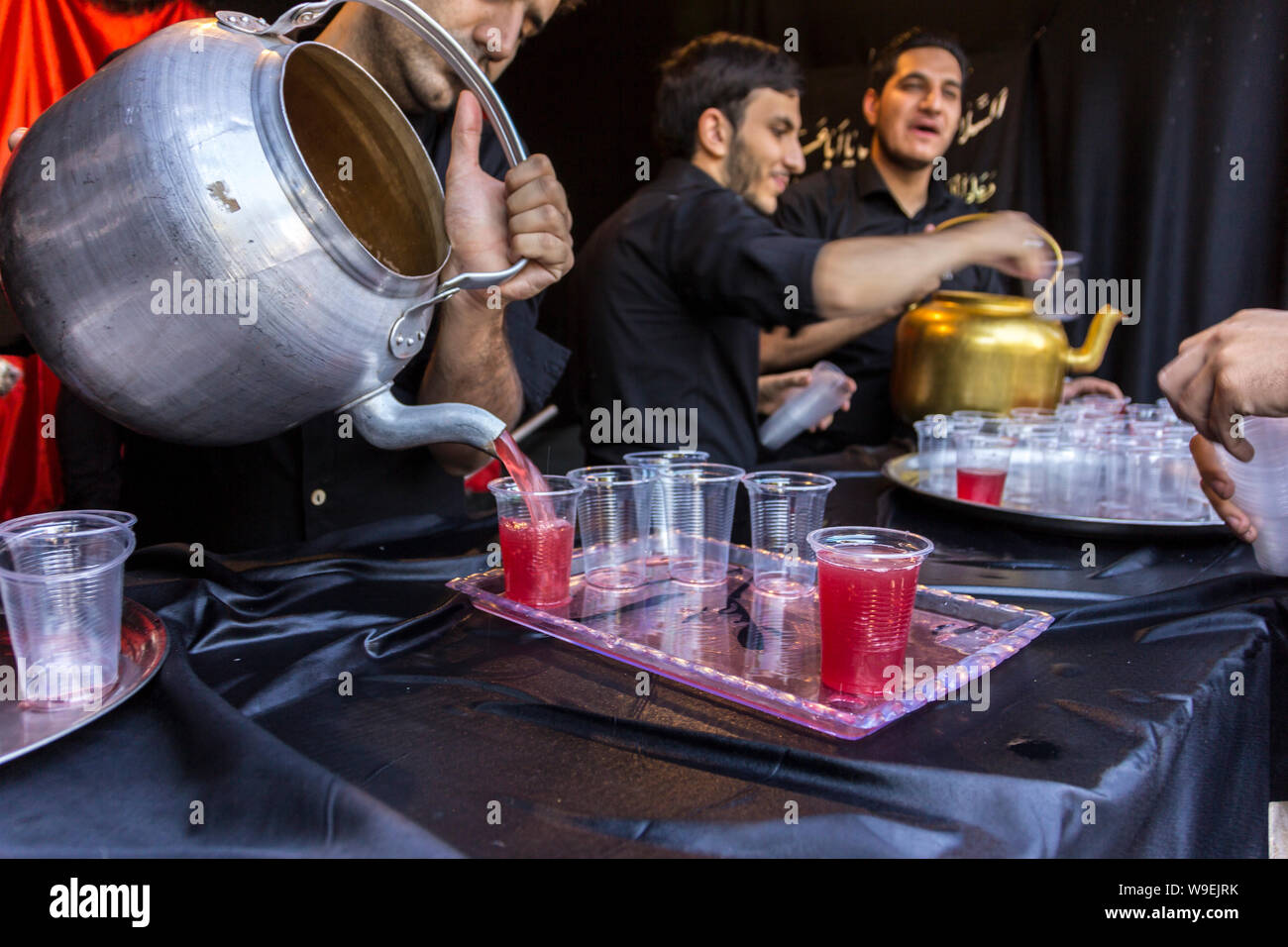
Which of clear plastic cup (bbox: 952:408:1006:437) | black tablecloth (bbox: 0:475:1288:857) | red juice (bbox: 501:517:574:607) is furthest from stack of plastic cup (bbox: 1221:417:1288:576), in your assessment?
red juice (bbox: 501:517:574:607)

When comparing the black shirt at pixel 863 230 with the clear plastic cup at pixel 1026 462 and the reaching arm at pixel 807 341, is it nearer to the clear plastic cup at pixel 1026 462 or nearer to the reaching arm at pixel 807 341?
the reaching arm at pixel 807 341

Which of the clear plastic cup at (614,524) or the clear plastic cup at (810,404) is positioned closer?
the clear plastic cup at (614,524)

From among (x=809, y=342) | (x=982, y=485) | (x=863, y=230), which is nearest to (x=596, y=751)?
(x=982, y=485)

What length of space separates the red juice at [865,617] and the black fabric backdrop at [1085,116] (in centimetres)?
358

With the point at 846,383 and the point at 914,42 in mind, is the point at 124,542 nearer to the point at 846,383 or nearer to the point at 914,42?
the point at 846,383

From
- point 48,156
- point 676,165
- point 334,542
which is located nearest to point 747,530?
point 334,542

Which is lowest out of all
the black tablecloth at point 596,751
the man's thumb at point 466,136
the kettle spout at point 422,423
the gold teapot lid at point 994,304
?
the black tablecloth at point 596,751

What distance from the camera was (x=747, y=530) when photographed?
1.50 meters

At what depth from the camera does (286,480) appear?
167cm

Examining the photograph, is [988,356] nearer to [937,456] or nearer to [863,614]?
[937,456]

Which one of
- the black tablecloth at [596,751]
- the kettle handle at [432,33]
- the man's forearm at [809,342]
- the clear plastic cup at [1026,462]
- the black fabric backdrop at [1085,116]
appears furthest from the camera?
the black fabric backdrop at [1085,116]

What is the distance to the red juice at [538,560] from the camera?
1.07 meters

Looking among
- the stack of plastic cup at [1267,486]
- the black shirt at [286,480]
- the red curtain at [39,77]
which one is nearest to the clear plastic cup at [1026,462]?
the stack of plastic cup at [1267,486]

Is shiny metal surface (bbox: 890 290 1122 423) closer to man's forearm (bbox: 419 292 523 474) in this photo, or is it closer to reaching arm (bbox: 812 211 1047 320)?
reaching arm (bbox: 812 211 1047 320)
